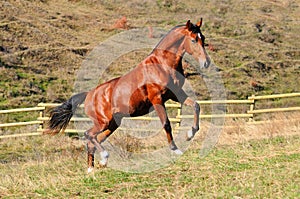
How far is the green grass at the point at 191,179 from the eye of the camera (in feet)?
18.7

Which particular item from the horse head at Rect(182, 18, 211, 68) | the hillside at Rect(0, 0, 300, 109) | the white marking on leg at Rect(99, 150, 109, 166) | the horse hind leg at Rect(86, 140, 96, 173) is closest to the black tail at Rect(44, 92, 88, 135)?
the horse hind leg at Rect(86, 140, 96, 173)

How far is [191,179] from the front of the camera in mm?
6344

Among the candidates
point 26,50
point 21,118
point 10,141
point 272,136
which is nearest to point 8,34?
point 26,50

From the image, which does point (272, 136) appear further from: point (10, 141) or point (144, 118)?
point (10, 141)

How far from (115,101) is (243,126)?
570 centimetres

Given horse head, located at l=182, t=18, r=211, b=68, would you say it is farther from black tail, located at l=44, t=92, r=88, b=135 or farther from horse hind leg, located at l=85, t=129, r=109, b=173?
black tail, located at l=44, t=92, r=88, b=135

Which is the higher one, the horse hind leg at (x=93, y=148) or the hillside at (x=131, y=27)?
the hillside at (x=131, y=27)

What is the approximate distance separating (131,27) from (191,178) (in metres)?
38.1

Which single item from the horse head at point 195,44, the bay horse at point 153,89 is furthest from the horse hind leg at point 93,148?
the horse head at point 195,44

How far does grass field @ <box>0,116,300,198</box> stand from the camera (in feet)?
18.8

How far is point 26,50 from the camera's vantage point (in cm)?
3406

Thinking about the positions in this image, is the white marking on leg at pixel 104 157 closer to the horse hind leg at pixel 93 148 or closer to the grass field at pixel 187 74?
the horse hind leg at pixel 93 148

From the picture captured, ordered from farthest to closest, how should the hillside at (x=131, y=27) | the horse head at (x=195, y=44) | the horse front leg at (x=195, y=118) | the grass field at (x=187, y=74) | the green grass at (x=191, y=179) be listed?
the hillside at (x=131, y=27)
the horse front leg at (x=195, y=118)
the horse head at (x=195, y=44)
the grass field at (x=187, y=74)
the green grass at (x=191, y=179)

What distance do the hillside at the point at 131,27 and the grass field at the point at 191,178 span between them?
16.9 metres
